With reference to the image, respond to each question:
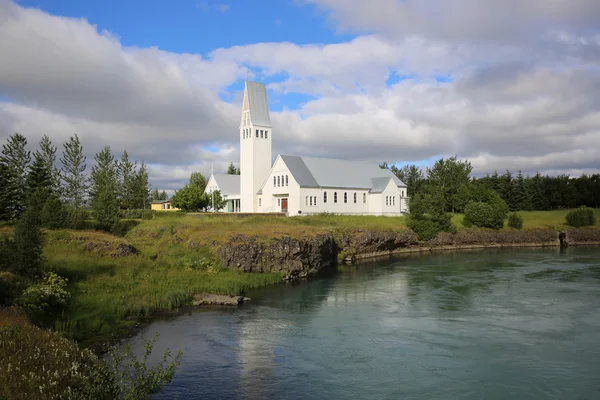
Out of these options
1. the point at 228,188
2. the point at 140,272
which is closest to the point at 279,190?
the point at 228,188

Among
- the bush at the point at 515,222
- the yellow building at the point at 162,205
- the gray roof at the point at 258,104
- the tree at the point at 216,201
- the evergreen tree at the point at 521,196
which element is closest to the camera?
the bush at the point at 515,222

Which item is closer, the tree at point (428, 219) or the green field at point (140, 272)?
the green field at point (140, 272)

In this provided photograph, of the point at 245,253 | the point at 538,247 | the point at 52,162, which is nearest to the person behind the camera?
the point at 245,253

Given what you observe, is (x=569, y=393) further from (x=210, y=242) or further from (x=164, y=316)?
(x=210, y=242)

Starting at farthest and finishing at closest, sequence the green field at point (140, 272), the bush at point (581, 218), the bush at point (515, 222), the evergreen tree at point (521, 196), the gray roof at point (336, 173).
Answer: the evergreen tree at point (521, 196) → the bush at point (581, 218) → the gray roof at point (336, 173) → the bush at point (515, 222) → the green field at point (140, 272)

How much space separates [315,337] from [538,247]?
147ft

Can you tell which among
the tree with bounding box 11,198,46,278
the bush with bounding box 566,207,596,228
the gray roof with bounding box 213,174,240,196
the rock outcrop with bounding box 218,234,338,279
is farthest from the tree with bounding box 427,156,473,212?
the tree with bounding box 11,198,46,278

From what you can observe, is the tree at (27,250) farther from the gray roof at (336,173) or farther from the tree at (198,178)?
the tree at (198,178)

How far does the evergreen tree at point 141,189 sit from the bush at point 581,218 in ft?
198

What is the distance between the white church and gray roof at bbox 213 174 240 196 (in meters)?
10.9

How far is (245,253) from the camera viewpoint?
30297 mm

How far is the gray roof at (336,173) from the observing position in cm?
5862

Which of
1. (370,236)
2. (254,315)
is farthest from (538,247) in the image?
(254,315)

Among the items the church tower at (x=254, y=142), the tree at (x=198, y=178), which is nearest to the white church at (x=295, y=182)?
the church tower at (x=254, y=142)
